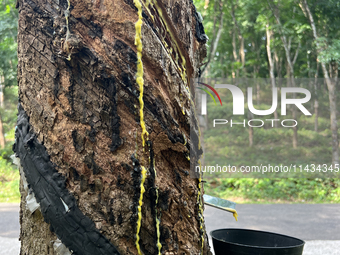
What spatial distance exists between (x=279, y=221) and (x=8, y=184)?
6.93 m

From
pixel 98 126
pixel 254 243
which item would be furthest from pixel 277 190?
pixel 98 126

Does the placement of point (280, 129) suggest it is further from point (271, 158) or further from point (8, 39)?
point (8, 39)

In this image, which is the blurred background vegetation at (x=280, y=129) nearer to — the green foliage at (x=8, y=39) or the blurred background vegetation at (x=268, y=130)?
the blurred background vegetation at (x=268, y=130)

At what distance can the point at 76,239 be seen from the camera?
57.4 inches

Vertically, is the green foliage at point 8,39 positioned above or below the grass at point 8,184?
above

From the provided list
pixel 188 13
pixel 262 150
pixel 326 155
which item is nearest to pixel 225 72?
pixel 262 150

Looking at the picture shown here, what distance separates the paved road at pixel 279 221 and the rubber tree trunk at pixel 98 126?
2.42 metres

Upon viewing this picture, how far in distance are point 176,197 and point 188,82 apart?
70 centimetres

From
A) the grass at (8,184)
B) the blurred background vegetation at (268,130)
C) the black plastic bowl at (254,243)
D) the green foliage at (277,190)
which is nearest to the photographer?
the black plastic bowl at (254,243)

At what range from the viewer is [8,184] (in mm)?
8250

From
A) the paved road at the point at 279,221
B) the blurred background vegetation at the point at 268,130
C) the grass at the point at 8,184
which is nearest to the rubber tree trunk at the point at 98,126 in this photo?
the paved road at the point at 279,221

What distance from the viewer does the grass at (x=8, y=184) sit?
24.2ft

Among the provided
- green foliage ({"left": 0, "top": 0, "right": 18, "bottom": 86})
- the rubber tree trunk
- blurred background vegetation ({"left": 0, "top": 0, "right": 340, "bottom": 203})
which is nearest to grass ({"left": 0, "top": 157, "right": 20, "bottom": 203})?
blurred background vegetation ({"left": 0, "top": 0, "right": 340, "bottom": 203})

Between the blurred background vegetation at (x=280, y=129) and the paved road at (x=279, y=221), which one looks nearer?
the paved road at (x=279, y=221)
